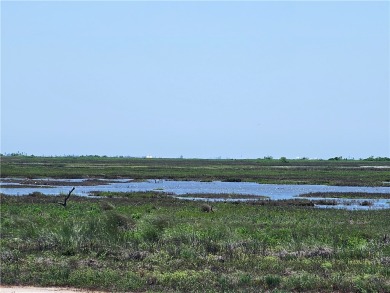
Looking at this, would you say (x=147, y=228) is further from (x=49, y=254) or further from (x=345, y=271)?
(x=345, y=271)

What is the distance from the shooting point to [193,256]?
1656 centimetres

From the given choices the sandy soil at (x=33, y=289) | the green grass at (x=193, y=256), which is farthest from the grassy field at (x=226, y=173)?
the sandy soil at (x=33, y=289)

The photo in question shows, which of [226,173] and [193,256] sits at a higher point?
[226,173]

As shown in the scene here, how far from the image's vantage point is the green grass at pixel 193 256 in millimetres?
13633

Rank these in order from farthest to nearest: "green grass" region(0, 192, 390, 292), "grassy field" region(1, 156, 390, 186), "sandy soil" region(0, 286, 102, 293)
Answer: "grassy field" region(1, 156, 390, 186), "green grass" region(0, 192, 390, 292), "sandy soil" region(0, 286, 102, 293)

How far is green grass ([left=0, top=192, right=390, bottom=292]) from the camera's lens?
1363 cm

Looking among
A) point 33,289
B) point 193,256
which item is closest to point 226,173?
point 193,256

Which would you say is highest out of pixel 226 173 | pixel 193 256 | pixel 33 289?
pixel 226 173

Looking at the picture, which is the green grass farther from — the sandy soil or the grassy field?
the grassy field

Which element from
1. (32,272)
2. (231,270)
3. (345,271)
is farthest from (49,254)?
(345,271)

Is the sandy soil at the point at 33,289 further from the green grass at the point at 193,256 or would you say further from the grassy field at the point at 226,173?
the grassy field at the point at 226,173

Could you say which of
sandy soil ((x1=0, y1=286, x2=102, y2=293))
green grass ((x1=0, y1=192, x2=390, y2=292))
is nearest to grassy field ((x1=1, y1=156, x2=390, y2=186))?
green grass ((x1=0, y1=192, x2=390, y2=292))

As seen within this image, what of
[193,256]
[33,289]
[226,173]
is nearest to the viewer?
[33,289]

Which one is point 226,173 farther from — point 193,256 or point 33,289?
point 33,289
